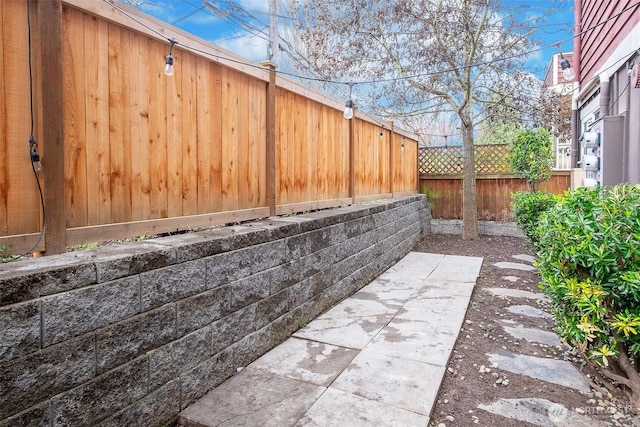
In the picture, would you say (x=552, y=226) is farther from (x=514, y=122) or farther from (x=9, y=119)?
(x=514, y=122)

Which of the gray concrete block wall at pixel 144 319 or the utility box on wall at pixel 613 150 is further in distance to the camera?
the utility box on wall at pixel 613 150

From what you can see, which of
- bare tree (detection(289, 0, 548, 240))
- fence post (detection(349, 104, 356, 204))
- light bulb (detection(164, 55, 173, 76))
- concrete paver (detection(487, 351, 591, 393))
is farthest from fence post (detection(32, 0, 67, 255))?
bare tree (detection(289, 0, 548, 240))

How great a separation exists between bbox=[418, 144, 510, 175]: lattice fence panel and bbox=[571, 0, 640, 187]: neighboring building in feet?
7.35

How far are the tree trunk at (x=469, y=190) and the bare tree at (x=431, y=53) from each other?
18mm

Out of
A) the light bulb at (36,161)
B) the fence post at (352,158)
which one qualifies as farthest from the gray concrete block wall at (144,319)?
the fence post at (352,158)

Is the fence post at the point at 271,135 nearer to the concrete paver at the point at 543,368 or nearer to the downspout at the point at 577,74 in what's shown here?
the concrete paver at the point at 543,368

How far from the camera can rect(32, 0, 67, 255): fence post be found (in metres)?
1.59

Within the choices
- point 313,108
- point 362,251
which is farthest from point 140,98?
point 362,251

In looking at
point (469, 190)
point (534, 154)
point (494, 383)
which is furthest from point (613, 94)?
point (494, 383)

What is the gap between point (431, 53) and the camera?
7.15 meters

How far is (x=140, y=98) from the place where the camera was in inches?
80.6

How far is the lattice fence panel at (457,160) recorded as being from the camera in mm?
8320

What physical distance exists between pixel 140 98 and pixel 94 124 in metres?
0.31

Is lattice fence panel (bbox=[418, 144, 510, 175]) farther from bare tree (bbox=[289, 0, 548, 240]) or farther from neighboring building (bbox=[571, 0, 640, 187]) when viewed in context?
neighboring building (bbox=[571, 0, 640, 187])
